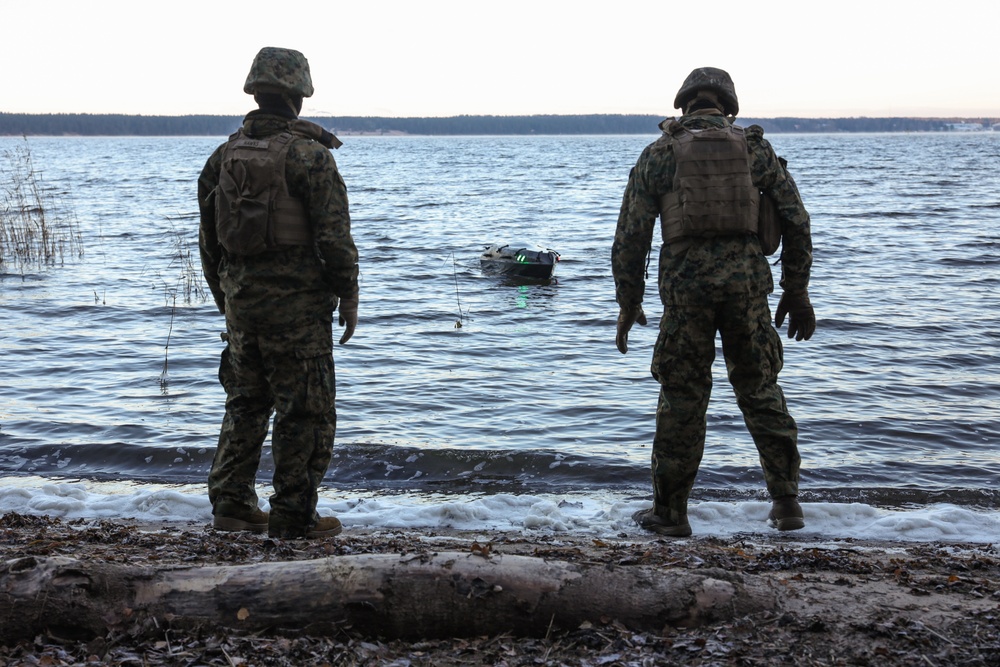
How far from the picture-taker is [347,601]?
10.3 feet

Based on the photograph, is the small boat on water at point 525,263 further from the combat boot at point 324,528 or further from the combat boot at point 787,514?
the combat boot at point 324,528

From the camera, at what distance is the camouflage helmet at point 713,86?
4.88 metres

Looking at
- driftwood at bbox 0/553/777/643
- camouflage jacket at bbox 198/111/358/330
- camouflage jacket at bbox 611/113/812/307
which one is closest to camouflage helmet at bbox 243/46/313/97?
camouflage jacket at bbox 198/111/358/330

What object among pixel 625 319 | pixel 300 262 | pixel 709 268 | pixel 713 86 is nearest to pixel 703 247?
pixel 709 268

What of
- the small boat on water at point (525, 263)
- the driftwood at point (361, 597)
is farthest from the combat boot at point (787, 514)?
the small boat on water at point (525, 263)

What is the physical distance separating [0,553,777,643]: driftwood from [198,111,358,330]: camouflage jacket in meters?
1.54

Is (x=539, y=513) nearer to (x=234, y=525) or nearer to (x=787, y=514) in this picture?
(x=787, y=514)

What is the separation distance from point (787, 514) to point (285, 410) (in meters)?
2.75

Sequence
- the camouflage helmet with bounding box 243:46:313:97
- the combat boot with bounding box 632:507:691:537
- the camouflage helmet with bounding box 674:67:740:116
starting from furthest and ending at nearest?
the combat boot with bounding box 632:507:691:537
the camouflage helmet with bounding box 674:67:740:116
the camouflage helmet with bounding box 243:46:313:97

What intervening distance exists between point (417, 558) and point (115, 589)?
99cm

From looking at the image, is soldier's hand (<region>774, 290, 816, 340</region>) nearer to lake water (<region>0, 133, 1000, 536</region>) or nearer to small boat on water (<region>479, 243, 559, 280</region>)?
lake water (<region>0, 133, 1000, 536</region>)

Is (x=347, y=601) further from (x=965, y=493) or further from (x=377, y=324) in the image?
(x=377, y=324)

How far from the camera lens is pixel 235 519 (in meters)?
4.97

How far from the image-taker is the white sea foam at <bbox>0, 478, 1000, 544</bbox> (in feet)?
17.9
